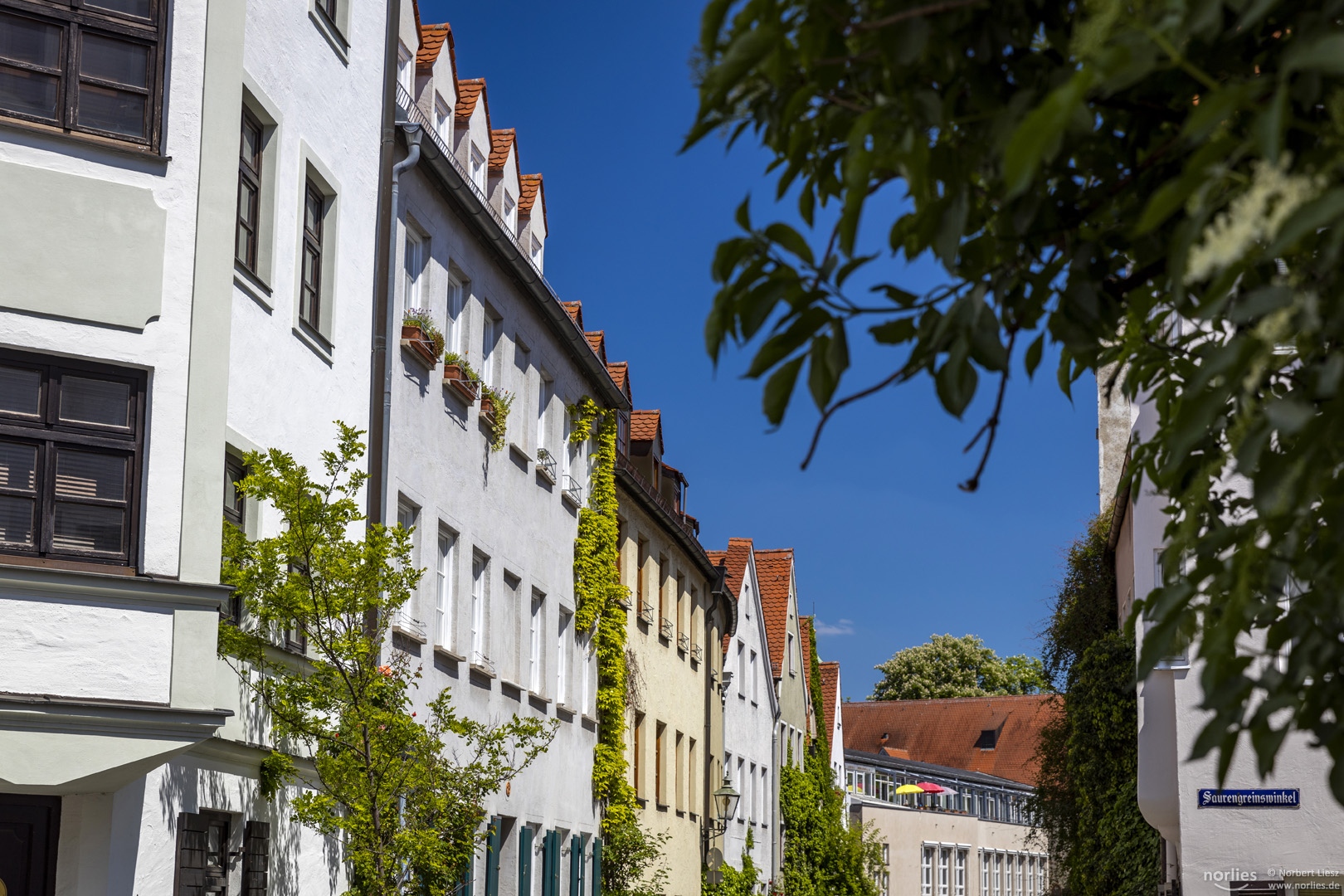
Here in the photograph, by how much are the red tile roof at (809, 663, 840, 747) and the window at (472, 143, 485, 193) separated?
117 ft

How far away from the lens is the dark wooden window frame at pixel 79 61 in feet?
35.2

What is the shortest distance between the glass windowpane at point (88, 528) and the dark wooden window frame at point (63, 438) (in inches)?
1.4

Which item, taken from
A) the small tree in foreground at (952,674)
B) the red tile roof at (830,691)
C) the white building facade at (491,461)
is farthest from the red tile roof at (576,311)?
the small tree in foreground at (952,674)

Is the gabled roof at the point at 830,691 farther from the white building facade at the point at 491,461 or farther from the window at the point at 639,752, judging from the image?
the white building facade at the point at 491,461

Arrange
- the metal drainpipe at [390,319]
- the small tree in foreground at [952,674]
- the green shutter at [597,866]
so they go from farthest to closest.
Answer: the small tree in foreground at [952,674] < the green shutter at [597,866] < the metal drainpipe at [390,319]

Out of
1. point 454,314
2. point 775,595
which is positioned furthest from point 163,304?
point 775,595

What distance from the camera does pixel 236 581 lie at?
11.3 metres

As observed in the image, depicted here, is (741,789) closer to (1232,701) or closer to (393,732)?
(393,732)

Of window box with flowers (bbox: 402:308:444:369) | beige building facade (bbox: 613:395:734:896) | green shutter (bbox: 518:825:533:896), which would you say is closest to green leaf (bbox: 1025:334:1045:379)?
window box with flowers (bbox: 402:308:444:369)

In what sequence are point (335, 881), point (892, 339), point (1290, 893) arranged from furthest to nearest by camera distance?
point (1290, 893)
point (335, 881)
point (892, 339)

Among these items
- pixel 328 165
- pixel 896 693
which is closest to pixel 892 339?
pixel 328 165

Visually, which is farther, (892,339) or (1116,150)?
(1116,150)

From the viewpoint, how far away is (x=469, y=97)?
827 inches

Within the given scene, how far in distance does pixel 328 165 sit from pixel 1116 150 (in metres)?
12.8
